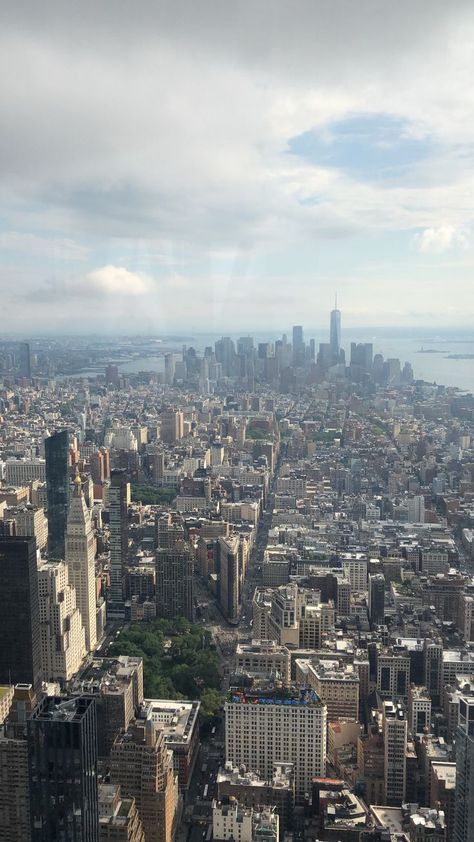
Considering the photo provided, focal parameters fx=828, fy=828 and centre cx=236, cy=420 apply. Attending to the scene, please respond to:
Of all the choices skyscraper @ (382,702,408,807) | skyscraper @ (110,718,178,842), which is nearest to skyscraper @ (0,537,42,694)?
skyscraper @ (110,718,178,842)

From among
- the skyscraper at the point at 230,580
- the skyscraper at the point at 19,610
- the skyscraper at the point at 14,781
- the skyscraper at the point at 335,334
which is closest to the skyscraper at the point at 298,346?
the skyscraper at the point at 335,334


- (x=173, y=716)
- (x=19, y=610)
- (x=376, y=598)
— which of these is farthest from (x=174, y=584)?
(x=173, y=716)

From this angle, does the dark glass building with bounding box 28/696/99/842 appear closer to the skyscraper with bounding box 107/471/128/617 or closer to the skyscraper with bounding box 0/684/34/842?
the skyscraper with bounding box 0/684/34/842

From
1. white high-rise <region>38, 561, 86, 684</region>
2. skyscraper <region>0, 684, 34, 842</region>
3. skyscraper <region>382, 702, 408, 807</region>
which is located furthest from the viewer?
white high-rise <region>38, 561, 86, 684</region>

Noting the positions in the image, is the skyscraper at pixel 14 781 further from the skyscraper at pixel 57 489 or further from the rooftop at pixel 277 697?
the skyscraper at pixel 57 489

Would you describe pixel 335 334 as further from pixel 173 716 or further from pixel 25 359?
pixel 173 716

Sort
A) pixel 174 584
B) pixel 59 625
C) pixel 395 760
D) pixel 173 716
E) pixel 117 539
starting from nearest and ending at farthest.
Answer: pixel 395 760, pixel 173 716, pixel 59 625, pixel 174 584, pixel 117 539
